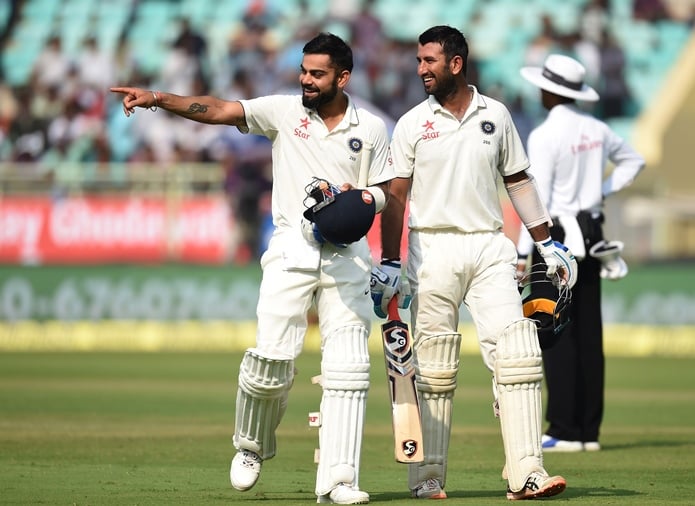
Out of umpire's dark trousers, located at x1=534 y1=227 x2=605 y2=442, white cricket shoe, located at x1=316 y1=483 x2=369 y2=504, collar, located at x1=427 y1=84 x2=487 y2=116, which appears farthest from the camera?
umpire's dark trousers, located at x1=534 y1=227 x2=605 y2=442

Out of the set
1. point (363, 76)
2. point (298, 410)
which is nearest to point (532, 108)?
point (363, 76)

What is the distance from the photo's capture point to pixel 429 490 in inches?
257

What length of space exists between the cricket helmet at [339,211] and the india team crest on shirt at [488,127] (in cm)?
72

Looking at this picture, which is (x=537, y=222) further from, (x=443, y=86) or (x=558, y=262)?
(x=443, y=86)

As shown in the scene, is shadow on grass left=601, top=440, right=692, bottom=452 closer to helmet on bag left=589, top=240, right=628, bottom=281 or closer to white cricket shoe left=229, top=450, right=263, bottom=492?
helmet on bag left=589, top=240, right=628, bottom=281

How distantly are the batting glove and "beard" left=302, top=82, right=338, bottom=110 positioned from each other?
2.59 ft

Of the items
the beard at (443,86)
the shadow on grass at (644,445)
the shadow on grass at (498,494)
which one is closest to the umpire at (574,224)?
the shadow on grass at (644,445)

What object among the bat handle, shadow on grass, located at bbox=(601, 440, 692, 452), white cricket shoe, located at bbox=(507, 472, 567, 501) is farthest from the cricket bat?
shadow on grass, located at bbox=(601, 440, 692, 452)

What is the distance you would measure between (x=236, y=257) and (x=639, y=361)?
5.23 m

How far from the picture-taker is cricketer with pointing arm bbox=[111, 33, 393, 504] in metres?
6.20

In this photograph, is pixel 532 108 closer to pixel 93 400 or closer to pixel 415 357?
pixel 93 400

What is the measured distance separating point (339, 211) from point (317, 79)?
676 mm

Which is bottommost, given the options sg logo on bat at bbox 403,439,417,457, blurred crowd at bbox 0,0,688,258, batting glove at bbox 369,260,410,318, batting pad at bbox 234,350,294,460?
sg logo on bat at bbox 403,439,417,457

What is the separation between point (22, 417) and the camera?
34.5 ft
